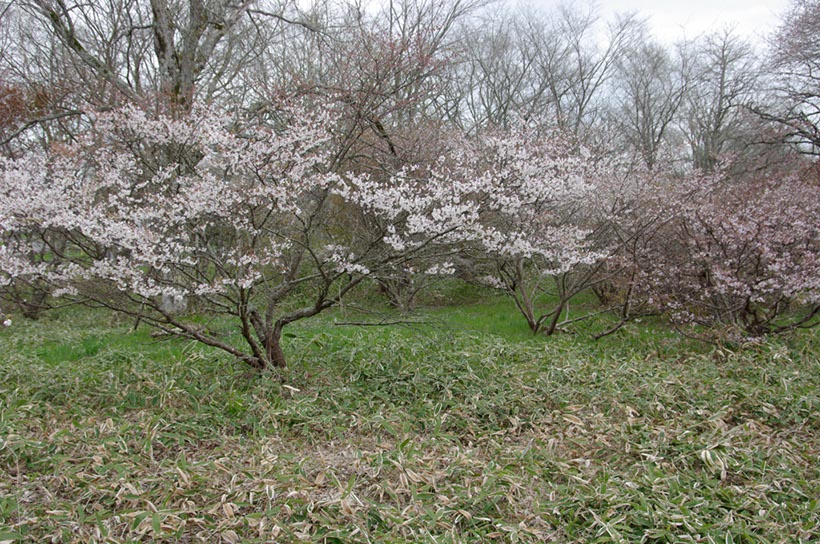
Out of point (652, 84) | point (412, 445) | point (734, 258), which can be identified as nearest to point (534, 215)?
point (734, 258)

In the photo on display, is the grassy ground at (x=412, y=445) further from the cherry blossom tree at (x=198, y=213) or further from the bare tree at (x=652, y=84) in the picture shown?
the bare tree at (x=652, y=84)

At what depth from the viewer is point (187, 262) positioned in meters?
3.92

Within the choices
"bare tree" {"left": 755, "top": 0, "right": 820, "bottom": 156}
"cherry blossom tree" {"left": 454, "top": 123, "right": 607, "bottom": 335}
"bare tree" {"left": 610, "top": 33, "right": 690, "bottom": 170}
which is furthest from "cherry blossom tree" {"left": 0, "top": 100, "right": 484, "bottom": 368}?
"bare tree" {"left": 610, "top": 33, "right": 690, "bottom": 170}

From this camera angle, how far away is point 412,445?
3.44 metres

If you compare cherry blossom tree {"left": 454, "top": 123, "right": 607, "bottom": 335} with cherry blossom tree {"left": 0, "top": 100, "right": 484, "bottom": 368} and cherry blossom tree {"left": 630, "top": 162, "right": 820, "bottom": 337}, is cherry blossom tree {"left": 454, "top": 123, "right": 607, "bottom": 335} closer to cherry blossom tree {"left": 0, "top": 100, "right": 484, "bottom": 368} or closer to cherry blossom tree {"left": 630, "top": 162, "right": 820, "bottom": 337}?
cherry blossom tree {"left": 0, "top": 100, "right": 484, "bottom": 368}

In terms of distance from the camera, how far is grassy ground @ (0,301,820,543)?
8.87 ft

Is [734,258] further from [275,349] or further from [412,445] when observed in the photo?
[275,349]

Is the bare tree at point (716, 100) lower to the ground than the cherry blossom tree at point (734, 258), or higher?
higher

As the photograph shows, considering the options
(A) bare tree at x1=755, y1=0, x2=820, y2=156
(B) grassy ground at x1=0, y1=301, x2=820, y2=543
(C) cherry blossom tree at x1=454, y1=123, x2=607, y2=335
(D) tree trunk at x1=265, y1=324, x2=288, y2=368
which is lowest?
(B) grassy ground at x1=0, y1=301, x2=820, y2=543

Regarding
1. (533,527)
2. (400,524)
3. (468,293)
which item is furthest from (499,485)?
(468,293)

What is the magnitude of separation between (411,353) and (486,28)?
56.6 ft

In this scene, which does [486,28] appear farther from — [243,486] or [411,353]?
[243,486]

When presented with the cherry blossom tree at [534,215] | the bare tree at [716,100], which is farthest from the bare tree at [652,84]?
the cherry blossom tree at [534,215]

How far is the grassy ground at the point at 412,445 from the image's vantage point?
106 inches
